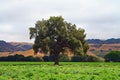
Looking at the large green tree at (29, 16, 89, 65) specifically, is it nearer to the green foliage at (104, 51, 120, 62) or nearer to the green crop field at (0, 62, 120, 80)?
the green foliage at (104, 51, 120, 62)

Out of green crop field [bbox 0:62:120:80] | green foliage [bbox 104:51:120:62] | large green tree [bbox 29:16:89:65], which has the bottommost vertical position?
green crop field [bbox 0:62:120:80]

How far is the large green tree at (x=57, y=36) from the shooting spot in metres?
82.6

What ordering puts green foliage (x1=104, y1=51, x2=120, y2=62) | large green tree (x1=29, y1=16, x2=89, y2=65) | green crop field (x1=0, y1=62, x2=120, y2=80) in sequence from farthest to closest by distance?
green foliage (x1=104, y1=51, x2=120, y2=62), large green tree (x1=29, y1=16, x2=89, y2=65), green crop field (x1=0, y1=62, x2=120, y2=80)

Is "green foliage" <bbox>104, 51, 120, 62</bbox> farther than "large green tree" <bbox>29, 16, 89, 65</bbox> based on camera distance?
Yes

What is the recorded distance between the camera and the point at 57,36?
84438 mm

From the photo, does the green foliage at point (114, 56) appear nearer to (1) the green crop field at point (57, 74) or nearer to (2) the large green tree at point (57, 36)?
(2) the large green tree at point (57, 36)

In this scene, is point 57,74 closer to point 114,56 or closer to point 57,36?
point 57,36

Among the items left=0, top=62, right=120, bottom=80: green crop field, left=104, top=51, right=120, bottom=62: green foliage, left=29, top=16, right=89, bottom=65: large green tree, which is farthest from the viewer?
left=104, top=51, right=120, bottom=62: green foliage

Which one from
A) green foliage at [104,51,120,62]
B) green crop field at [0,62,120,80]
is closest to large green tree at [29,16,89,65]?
green foliage at [104,51,120,62]

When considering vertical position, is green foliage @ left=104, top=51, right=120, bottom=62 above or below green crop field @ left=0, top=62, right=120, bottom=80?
above

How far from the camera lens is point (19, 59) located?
348ft

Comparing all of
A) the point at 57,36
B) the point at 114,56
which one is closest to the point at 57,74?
the point at 57,36

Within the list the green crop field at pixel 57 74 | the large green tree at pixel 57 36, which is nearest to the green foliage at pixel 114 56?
the large green tree at pixel 57 36

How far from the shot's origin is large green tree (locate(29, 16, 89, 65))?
82.6 meters
